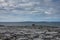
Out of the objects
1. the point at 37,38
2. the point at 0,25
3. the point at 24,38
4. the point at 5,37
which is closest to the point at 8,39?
the point at 5,37

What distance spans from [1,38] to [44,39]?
5.95 feet

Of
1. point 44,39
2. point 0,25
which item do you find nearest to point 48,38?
point 44,39

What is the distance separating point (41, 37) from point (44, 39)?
22 cm

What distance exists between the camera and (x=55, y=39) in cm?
663

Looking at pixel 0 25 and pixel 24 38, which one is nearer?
pixel 24 38

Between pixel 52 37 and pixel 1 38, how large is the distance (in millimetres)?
2208

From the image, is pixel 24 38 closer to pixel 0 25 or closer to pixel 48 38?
pixel 48 38

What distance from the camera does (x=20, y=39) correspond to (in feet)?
21.7

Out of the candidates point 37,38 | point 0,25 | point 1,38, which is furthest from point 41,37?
point 0,25

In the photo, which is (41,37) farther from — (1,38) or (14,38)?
(1,38)

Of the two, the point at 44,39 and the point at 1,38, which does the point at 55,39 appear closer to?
the point at 44,39

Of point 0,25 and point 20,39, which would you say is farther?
point 0,25

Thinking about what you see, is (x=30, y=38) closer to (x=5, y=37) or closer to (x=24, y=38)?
(x=24, y=38)

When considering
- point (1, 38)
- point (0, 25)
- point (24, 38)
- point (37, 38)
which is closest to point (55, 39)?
point (37, 38)
